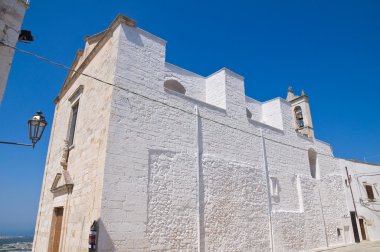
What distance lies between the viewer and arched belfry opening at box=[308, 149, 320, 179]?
13.6 metres

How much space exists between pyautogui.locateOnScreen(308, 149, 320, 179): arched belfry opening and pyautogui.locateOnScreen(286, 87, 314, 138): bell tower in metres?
0.87

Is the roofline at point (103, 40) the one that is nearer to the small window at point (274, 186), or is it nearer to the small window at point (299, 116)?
the small window at point (274, 186)

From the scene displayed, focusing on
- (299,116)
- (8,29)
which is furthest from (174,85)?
(299,116)

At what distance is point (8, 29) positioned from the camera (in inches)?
150

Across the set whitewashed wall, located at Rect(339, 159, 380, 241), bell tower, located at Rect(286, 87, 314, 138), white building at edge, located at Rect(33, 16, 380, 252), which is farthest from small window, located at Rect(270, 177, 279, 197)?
whitewashed wall, located at Rect(339, 159, 380, 241)

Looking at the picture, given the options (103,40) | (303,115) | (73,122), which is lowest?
(73,122)

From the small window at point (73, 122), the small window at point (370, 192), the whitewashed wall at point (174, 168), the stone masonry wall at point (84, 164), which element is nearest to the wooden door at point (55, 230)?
the stone masonry wall at point (84, 164)

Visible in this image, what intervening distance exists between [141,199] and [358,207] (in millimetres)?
13692

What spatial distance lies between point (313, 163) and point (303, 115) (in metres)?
2.61

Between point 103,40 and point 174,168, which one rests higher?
point 103,40

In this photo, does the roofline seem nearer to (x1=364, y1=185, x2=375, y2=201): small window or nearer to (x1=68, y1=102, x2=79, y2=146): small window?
(x1=68, y1=102, x2=79, y2=146): small window

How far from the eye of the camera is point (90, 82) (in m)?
8.47

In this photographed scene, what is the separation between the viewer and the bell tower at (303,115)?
47.2ft

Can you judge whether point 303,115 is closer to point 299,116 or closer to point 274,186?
point 299,116
